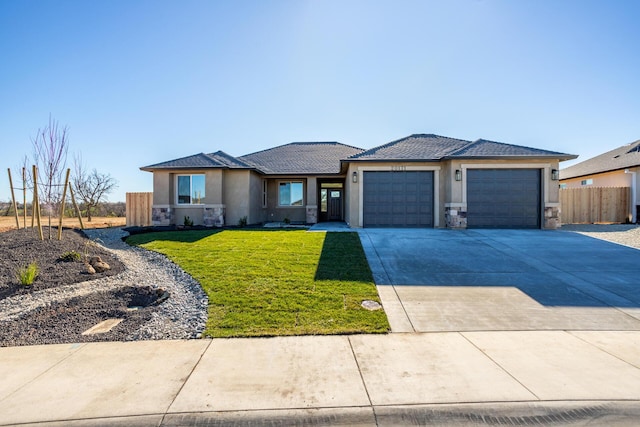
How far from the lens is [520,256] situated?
835cm

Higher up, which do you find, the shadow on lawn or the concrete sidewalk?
the shadow on lawn

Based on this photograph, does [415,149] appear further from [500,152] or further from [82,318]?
[82,318]

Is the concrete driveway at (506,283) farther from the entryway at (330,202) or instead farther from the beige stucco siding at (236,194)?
the entryway at (330,202)

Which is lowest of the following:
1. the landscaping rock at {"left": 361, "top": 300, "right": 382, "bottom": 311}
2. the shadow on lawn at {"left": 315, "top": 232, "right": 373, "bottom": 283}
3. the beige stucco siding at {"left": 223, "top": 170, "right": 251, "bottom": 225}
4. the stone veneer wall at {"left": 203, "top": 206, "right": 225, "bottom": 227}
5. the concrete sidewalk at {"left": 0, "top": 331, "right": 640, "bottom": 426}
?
the concrete sidewalk at {"left": 0, "top": 331, "right": 640, "bottom": 426}

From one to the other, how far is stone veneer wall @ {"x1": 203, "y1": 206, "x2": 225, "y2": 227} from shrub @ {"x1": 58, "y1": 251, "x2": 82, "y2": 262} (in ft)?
26.8

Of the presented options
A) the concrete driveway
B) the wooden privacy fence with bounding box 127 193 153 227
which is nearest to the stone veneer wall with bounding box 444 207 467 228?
the concrete driveway

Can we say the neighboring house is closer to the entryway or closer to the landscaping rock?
the entryway

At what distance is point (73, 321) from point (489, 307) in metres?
6.36

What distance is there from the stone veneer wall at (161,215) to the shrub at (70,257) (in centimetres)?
853

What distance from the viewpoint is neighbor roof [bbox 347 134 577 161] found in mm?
13172

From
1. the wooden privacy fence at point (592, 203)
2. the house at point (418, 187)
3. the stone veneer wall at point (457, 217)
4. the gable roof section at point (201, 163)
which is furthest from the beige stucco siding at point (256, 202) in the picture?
the wooden privacy fence at point (592, 203)

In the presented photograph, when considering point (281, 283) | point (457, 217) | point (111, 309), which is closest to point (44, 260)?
point (111, 309)

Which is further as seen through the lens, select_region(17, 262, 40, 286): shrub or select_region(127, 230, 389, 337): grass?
select_region(17, 262, 40, 286): shrub

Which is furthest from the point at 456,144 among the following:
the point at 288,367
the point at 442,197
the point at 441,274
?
the point at 288,367
